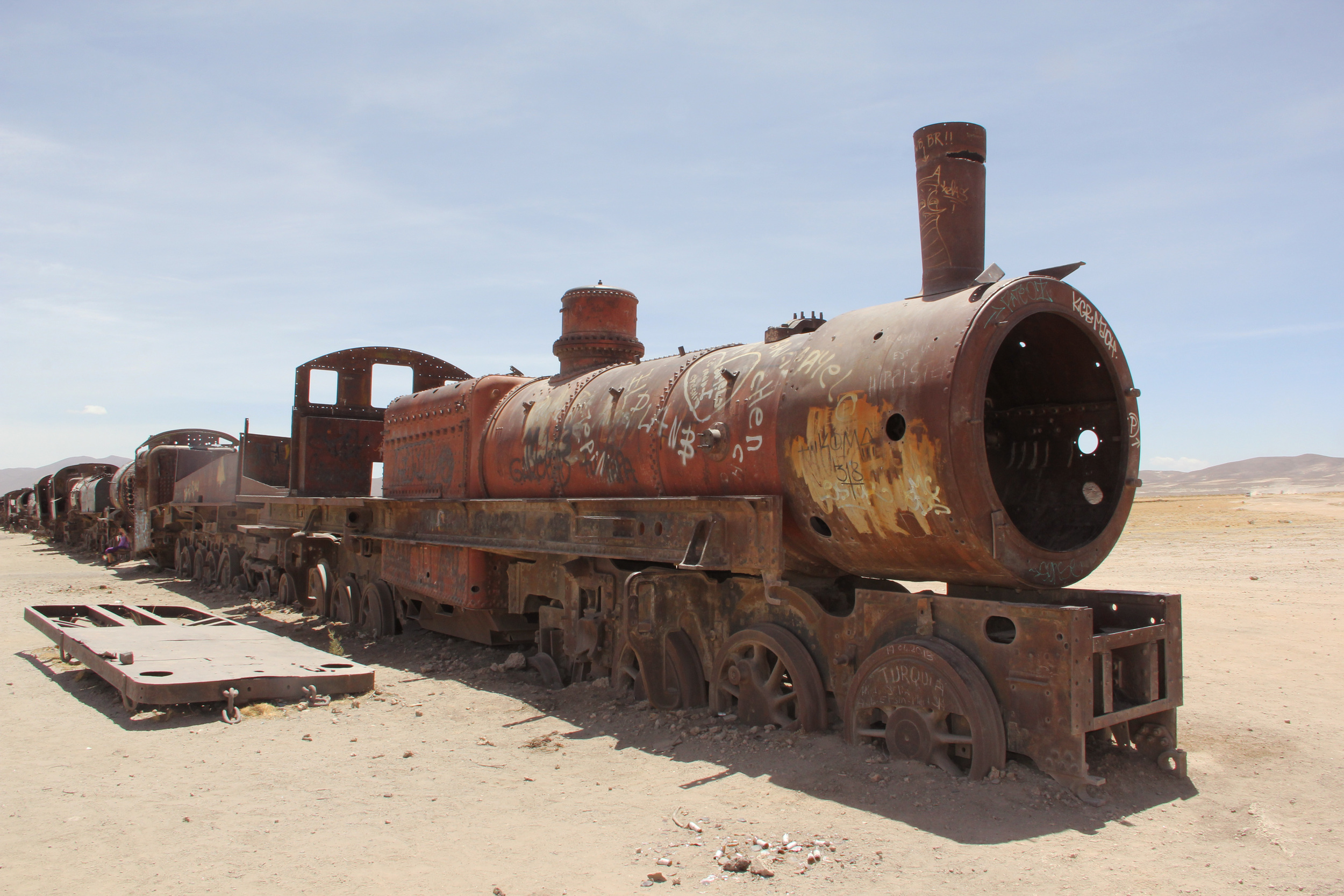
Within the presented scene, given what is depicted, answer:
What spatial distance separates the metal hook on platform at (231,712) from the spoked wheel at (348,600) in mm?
4677

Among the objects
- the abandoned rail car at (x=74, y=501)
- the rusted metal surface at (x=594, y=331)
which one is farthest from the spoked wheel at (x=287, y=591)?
the abandoned rail car at (x=74, y=501)

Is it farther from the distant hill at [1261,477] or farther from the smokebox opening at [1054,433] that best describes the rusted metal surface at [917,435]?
the distant hill at [1261,477]

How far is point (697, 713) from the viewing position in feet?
20.6

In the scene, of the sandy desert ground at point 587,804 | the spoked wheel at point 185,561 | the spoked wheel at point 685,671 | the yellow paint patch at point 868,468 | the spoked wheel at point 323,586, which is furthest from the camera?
the spoked wheel at point 185,561

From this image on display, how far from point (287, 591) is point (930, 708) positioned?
11853 millimetres

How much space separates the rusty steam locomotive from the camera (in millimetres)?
4660

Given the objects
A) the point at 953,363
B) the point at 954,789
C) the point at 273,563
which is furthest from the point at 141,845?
the point at 273,563

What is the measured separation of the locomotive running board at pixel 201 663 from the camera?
6.67 metres

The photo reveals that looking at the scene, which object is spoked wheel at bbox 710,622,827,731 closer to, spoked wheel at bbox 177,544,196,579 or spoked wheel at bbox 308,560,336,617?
spoked wheel at bbox 308,560,336,617

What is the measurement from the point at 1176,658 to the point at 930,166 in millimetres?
3182

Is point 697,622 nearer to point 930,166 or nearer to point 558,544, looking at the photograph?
point 558,544

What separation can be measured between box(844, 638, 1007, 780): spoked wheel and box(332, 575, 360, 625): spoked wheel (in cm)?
795

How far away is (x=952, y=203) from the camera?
5.56 m

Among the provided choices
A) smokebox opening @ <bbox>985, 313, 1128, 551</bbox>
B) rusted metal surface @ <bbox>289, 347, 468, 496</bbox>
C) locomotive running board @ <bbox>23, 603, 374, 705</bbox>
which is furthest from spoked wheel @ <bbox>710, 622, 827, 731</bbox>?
rusted metal surface @ <bbox>289, 347, 468, 496</bbox>
